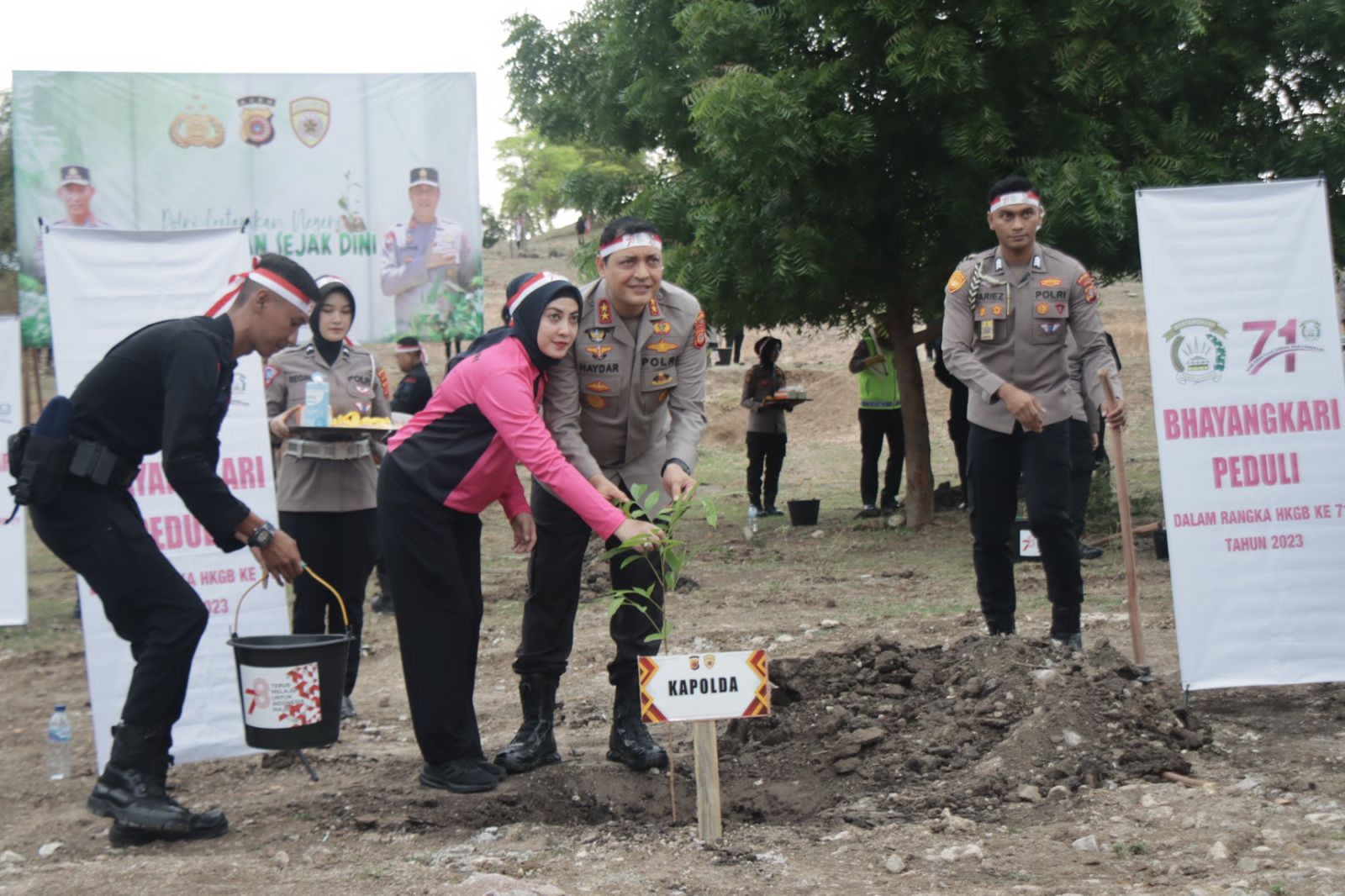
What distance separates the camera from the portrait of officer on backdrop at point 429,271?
12859mm

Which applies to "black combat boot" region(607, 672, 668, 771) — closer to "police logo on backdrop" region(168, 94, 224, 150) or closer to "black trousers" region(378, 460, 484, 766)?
"black trousers" region(378, 460, 484, 766)

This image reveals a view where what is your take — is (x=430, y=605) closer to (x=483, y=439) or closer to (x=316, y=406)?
(x=483, y=439)

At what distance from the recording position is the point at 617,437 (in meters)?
5.41

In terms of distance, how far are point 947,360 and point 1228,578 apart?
1.50 meters

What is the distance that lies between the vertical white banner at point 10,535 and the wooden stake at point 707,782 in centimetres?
766

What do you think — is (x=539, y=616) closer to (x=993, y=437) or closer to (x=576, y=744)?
(x=576, y=744)

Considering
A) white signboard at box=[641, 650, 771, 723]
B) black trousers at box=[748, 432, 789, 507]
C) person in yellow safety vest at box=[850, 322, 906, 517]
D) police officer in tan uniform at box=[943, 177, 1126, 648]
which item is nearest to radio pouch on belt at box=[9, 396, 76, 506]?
white signboard at box=[641, 650, 771, 723]

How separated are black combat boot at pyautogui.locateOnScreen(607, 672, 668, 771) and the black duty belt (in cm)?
204

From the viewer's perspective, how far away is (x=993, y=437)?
20.1 ft

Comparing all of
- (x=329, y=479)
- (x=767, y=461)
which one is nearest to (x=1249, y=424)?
(x=329, y=479)

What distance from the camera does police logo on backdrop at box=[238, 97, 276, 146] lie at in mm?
12812

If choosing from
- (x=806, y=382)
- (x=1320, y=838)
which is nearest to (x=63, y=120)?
(x=1320, y=838)

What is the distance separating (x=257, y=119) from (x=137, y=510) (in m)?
8.79

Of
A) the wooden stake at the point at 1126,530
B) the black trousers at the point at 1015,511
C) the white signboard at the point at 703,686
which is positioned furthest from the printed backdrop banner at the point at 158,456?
the wooden stake at the point at 1126,530
